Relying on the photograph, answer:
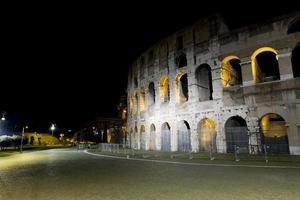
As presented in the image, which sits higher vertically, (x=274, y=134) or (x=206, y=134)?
(x=206, y=134)

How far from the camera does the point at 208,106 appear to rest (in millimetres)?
21500

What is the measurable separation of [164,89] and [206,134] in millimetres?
7432

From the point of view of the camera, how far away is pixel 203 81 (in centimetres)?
2380

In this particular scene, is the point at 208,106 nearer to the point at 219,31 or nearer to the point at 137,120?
the point at 219,31

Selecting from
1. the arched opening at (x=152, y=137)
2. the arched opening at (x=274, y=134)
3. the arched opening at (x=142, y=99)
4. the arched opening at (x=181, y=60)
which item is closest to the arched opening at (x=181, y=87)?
the arched opening at (x=181, y=60)

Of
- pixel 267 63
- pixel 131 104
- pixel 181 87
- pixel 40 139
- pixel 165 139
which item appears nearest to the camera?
pixel 267 63

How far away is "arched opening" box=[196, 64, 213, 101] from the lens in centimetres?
2322

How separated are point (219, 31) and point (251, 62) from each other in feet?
14.4

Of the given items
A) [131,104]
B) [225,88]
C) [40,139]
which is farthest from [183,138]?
[40,139]

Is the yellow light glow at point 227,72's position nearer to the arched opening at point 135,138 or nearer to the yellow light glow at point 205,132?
the yellow light glow at point 205,132

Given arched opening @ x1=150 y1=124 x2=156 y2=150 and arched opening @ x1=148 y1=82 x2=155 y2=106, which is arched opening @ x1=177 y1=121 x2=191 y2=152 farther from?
arched opening @ x1=148 y1=82 x2=155 y2=106

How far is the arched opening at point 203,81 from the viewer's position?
23.2 meters

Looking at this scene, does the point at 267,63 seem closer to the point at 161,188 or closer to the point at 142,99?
the point at 142,99

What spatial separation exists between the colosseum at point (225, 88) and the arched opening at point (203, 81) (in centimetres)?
10
